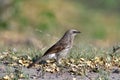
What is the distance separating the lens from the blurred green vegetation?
27.1m

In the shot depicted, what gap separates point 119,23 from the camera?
1191 inches

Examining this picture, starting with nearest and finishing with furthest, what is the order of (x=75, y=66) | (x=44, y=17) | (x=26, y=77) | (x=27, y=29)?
1. (x=26, y=77)
2. (x=75, y=66)
3. (x=27, y=29)
4. (x=44, y=17)

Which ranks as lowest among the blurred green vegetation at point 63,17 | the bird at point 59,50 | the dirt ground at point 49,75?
the dirt ground at point 49,75

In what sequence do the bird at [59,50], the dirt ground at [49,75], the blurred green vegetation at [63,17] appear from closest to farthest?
the dirt ground at [49,75]
the bird at [59,50]
the blurred green vegetation at [63,17]

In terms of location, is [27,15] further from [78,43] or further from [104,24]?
[78,43]

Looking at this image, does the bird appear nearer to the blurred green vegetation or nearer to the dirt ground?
the dirt ground

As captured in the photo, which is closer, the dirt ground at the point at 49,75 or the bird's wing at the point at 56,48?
the dirt ground at the point at 49,75

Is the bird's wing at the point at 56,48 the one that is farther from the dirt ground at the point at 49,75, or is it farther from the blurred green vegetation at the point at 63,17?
the blurred green vegetation at the point at 63,17

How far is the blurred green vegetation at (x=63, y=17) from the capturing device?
27.1m

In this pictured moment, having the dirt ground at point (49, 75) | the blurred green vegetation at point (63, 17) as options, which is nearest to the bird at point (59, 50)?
the dirt ground at point (49, 75)

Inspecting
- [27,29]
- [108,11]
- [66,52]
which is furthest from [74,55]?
[108,11]

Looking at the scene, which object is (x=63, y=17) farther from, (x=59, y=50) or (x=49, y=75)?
(x=49, y=75)

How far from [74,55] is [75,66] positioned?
2.08ft

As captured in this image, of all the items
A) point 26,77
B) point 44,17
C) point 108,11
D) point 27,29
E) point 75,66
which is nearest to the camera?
point 26,77
